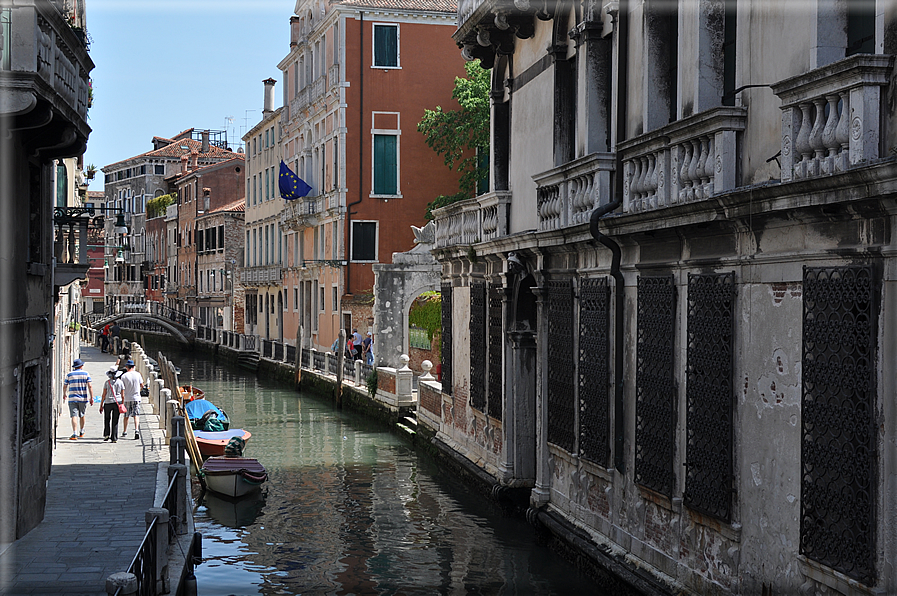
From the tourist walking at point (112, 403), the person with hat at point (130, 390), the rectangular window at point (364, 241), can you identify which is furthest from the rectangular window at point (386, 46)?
the tourist walking at point (112, 403)

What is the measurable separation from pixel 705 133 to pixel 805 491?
8.72ft

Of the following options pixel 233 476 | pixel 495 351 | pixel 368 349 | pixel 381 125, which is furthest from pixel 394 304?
pixel 495 351

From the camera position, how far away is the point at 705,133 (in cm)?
743

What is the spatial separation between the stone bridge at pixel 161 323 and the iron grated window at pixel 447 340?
3705cm

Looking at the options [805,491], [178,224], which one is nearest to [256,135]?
[178,224]

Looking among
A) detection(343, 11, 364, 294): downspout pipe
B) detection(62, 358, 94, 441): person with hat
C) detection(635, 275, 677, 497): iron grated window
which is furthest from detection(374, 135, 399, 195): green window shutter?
detection(635, 275, 677, 497): iron grated window

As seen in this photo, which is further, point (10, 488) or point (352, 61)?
point (352, 61)

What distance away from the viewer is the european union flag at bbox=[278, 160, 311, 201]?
3506 cm

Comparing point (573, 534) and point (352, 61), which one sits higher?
point (352, 61)

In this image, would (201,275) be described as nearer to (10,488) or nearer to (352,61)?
(352,61)

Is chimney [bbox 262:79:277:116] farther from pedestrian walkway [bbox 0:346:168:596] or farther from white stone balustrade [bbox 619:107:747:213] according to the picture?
white stone balustrade [bbox 619:107:747:213]

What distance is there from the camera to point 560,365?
1096cm

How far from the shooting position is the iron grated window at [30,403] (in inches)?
390

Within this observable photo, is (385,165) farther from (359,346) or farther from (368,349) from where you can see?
(368,349)
